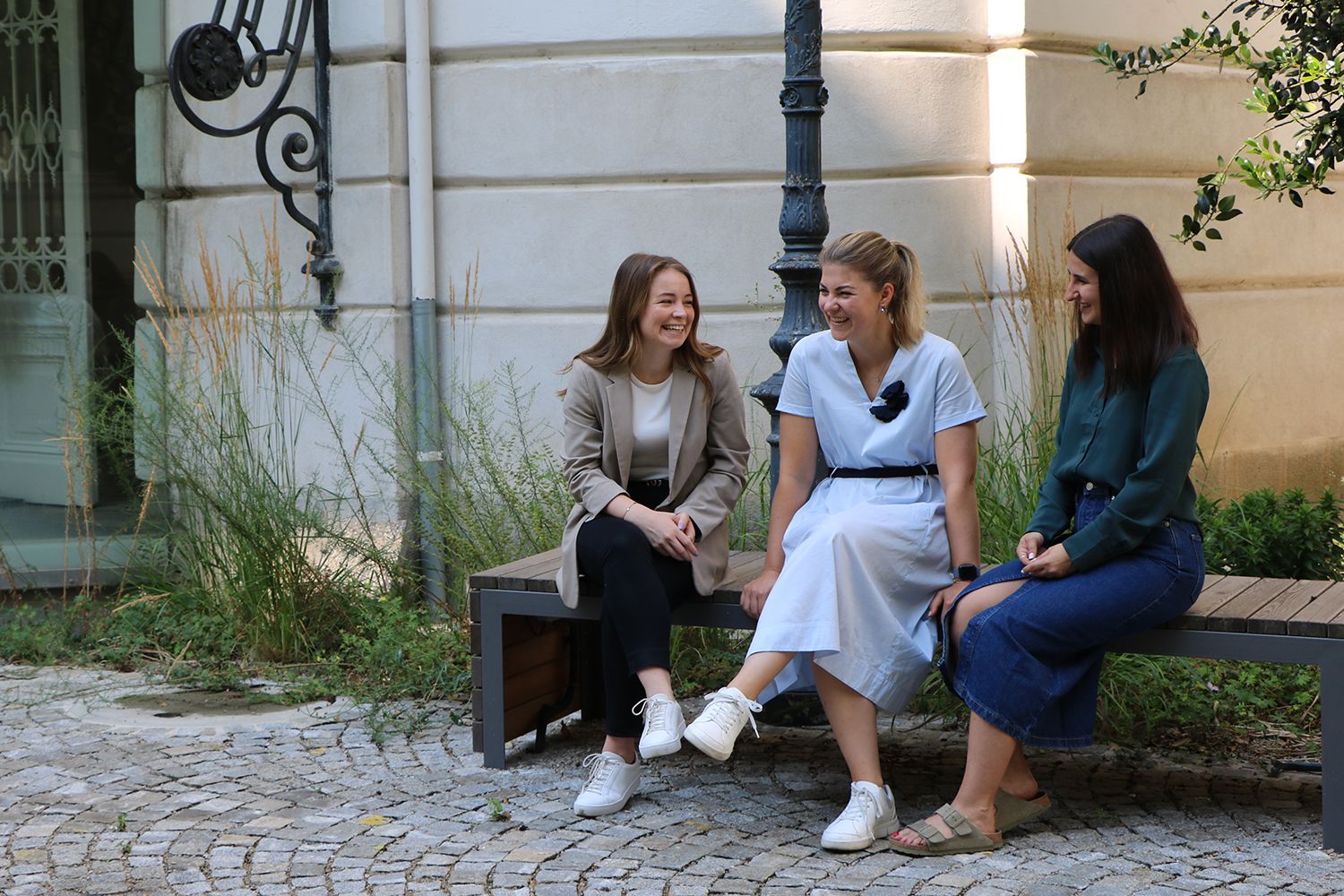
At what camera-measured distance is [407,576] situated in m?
6.27

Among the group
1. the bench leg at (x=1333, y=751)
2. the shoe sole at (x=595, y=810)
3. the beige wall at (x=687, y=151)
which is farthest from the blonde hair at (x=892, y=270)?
the beige wall at (x=687, y=151)

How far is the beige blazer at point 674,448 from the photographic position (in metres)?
4.54

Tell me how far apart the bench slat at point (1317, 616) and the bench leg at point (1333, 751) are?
0.08 metres

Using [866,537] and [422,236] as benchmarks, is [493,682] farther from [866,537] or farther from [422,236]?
[422,236]

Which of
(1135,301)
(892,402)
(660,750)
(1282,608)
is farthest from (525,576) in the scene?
(1282,608)

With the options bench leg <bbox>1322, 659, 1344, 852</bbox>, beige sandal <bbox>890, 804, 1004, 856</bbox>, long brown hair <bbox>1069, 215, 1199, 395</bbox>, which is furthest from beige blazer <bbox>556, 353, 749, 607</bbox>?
bench leg <bbox>1322, 659, 1344, 852</bbox>

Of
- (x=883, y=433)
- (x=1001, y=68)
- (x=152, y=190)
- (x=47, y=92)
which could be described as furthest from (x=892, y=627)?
(x=47, y=92)

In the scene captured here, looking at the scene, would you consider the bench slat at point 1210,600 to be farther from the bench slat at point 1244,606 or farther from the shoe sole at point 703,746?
the shoe sole at point 703,746

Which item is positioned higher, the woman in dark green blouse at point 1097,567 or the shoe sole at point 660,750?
the woman in dark green blouse at point 1097,567

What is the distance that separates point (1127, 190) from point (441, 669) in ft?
12.0

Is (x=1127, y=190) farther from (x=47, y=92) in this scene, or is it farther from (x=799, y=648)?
(x=47, y=92)

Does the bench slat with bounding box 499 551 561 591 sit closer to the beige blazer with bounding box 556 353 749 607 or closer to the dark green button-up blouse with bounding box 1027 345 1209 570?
the beige blazer with bounding box 556 353 749 607

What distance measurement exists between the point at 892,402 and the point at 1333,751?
138cm

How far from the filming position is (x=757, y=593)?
431 cm
